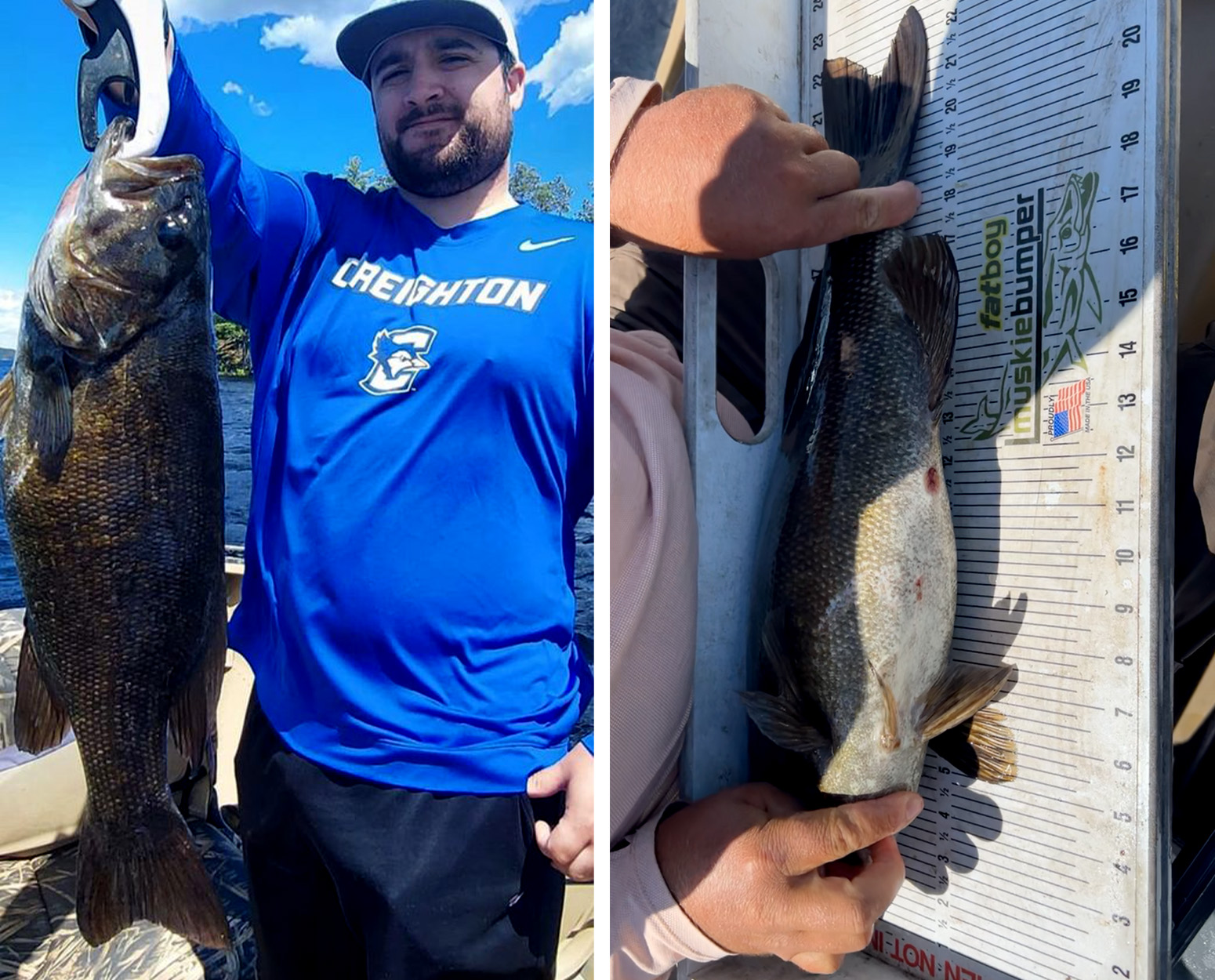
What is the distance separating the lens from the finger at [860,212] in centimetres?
164

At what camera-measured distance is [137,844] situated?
1.13 meters

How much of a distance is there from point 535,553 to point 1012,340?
1.12m

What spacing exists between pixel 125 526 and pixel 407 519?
1.27 ft

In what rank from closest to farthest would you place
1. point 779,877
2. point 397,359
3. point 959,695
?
point 397,359 → point 779,877 → point 959,695

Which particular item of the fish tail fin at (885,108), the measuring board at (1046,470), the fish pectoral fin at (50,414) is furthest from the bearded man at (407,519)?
the fish tail fin at (885,108)

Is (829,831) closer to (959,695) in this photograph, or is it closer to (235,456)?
(959,695)

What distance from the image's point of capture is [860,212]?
167cm

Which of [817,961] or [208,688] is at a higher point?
[208,688]

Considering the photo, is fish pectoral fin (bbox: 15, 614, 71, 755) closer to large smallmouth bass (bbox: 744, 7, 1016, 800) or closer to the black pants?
the black pants

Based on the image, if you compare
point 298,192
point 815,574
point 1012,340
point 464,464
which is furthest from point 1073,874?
point 298,192

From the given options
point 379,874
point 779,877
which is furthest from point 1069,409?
point 379,874

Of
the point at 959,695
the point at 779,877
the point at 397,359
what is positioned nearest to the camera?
the point at 397,359

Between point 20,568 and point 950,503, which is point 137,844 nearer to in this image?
point 20,568

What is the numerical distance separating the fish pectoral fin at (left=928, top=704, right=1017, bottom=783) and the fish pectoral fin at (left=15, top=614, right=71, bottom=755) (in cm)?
157
